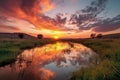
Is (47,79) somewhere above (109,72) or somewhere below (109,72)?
below

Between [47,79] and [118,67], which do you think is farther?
[47,79]

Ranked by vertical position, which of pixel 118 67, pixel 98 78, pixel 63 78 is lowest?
pixel 63 78

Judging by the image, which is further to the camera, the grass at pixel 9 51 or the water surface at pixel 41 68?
the grass at pixel 9 51

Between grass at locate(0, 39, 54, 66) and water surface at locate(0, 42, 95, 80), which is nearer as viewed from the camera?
water surface at locate(0, 42, 95, 80)

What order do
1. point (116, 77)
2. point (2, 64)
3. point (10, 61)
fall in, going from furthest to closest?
1. point (10, 61)
2. point (2, 64)
3. point (116, 77)

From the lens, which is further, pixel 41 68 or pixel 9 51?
pixel 9 51

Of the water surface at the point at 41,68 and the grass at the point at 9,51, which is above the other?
the grass at the point at 9,51

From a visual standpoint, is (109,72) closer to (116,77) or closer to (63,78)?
(116,77)

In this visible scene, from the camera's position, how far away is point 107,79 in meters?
11.4

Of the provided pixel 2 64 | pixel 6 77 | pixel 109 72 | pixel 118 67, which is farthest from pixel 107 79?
pixel 2 64

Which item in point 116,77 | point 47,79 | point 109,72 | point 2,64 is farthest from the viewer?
point 2,64

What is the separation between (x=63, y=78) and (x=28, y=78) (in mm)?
3743

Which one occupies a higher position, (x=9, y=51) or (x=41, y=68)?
(x=9, y=51)

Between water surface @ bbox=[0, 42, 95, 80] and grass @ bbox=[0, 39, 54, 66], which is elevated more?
grass @ bbox=[0, 39, 54, 66]
